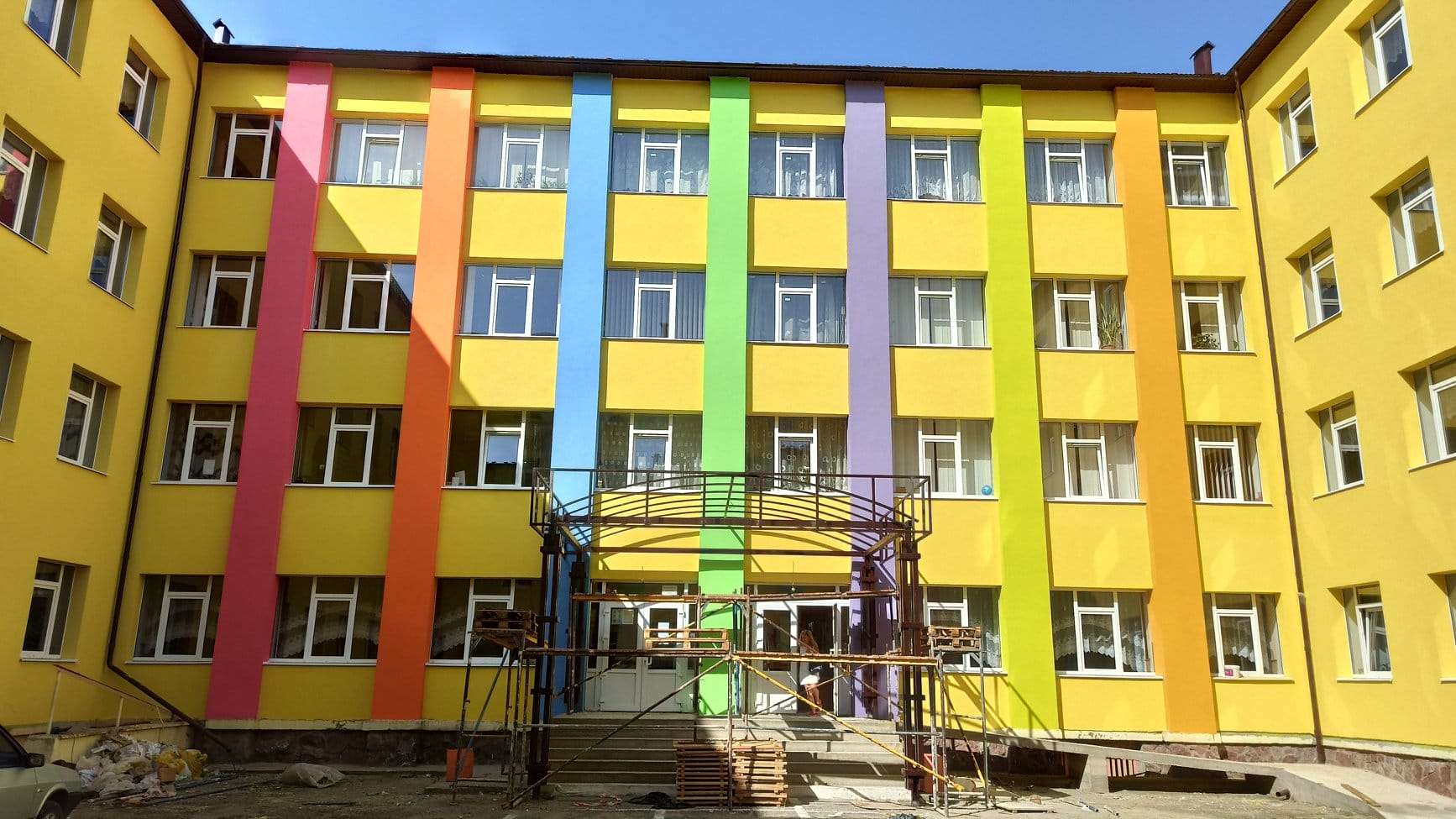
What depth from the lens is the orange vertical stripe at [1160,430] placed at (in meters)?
18.2

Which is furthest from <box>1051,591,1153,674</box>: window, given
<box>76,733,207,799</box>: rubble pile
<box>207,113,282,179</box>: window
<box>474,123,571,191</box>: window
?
<box>207,113,282,179</box>: window

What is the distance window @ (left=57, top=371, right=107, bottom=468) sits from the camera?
17.0 meters

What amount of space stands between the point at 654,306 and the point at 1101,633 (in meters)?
9.65

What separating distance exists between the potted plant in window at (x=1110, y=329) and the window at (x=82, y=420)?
675 inches

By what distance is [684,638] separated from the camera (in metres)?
18.0

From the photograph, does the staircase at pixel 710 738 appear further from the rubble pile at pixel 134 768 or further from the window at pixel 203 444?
the window at pixel 203 444

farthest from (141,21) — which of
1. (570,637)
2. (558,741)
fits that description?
(558,741)

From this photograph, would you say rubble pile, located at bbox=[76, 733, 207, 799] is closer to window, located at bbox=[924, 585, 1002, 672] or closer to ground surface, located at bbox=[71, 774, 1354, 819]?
ground surface, located at bbox=[71, 774, 1354, 819]

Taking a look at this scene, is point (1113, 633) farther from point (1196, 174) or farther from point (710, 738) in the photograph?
point (1196, 174)

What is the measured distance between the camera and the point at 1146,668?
18.6 metres

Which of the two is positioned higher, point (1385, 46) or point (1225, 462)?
point (1385, 46)

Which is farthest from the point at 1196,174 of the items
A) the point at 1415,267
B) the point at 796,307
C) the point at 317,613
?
the point at 317,613

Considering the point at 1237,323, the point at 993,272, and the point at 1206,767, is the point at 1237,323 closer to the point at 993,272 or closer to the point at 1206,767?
the point at 993,272

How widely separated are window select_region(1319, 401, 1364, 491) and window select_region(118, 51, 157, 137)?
20.4 m
